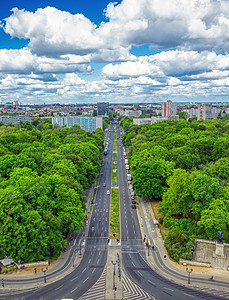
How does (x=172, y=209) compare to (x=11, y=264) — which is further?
(x=172, y=209)

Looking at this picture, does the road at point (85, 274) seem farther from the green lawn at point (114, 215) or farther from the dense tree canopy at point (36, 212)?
the dense tree canopy at point (36, 212)

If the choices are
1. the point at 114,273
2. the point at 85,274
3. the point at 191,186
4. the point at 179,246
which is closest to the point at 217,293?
the point at 179,246

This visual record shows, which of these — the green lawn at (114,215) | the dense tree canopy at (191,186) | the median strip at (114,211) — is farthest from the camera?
the green lawn at (114,215)

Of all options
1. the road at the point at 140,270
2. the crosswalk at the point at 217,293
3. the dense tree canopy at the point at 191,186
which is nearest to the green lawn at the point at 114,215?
the road at the point at 140,270

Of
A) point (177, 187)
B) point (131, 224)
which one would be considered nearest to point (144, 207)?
point (131, 224)

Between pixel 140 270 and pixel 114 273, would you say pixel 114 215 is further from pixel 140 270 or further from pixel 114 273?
pixel 114 273

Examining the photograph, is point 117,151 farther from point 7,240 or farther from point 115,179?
point 7,240
